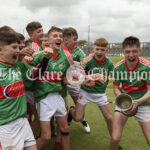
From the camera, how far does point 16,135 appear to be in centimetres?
205

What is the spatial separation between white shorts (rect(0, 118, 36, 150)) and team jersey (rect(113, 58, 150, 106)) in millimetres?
1662

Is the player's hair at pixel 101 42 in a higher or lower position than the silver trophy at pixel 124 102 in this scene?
higher

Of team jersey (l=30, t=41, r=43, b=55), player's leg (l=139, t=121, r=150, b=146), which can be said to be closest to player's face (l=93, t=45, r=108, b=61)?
team jersey (l=30, t=41, r=43, b=55)

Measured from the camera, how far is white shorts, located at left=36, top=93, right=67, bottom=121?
8.66 ft

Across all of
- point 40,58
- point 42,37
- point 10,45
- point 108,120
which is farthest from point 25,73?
point 108,120

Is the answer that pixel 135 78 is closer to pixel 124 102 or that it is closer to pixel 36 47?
pixel 124 102

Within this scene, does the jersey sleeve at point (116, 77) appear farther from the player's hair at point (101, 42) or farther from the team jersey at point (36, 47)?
the team jersey at point (36, 47)

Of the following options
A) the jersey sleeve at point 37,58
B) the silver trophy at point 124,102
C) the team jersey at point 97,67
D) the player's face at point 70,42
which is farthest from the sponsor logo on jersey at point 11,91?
the player's face at point 70,42

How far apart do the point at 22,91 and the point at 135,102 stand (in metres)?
1.53

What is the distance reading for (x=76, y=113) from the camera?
3.68 metres

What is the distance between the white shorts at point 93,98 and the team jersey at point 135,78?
26.3 inches

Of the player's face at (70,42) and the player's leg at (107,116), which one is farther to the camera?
the player's face at (70,42)

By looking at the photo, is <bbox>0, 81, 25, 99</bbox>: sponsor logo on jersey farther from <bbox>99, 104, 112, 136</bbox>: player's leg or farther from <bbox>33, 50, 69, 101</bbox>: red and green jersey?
<bbox>99, 104, 112, 136</bbox>: player's leg

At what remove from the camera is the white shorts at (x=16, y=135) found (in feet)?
A: 6.50
